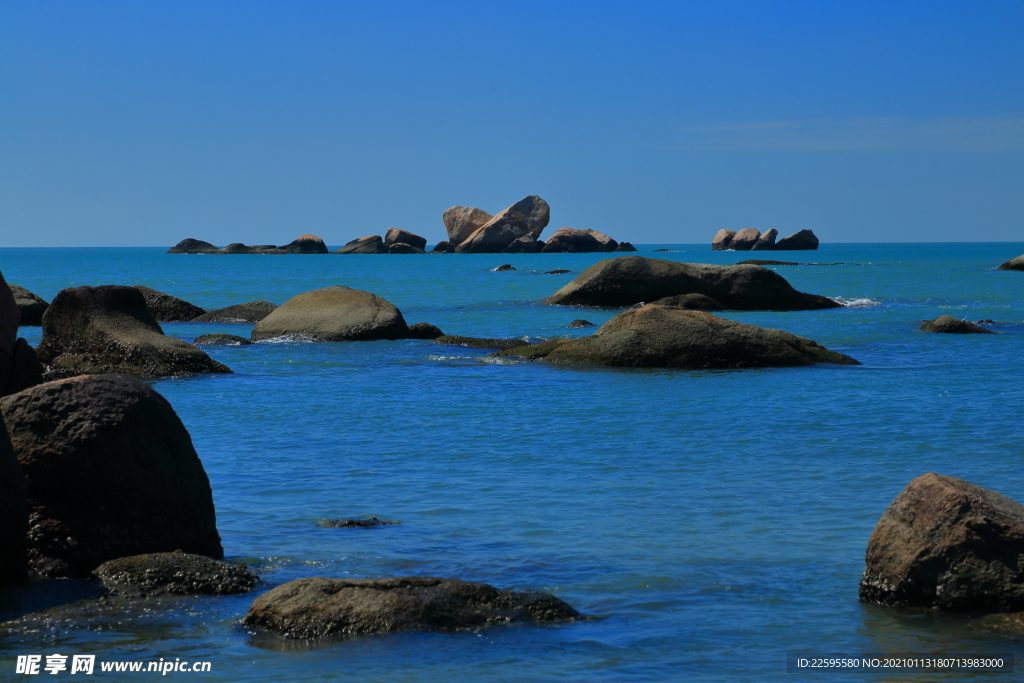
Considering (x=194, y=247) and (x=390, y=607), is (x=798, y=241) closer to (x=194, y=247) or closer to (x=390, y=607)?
(x=194, y=247)

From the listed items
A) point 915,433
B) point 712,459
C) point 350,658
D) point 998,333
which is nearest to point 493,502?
point 712,459

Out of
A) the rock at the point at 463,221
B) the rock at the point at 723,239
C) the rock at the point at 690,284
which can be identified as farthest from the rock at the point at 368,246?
the rock at the point at 690,284

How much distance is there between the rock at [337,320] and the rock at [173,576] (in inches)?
693

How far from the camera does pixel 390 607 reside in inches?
237

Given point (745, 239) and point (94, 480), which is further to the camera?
point (745, 239)

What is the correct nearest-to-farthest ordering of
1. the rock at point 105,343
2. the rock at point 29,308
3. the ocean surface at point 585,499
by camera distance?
the ocean surface at point 585,499
the rock at point 105,343
the rock at point 29,308

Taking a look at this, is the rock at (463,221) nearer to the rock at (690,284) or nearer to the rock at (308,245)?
the rock at (308,245)

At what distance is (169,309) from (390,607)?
88.4 ft

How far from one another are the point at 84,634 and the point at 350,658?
1512 millimetres

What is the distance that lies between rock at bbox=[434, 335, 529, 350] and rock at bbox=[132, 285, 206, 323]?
10.2 m

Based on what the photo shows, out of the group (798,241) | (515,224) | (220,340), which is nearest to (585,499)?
(220,340)

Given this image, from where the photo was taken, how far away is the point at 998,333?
26031 millimetres

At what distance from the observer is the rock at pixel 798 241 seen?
133750mm

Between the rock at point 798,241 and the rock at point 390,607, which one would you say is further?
the rock at point 798,241
